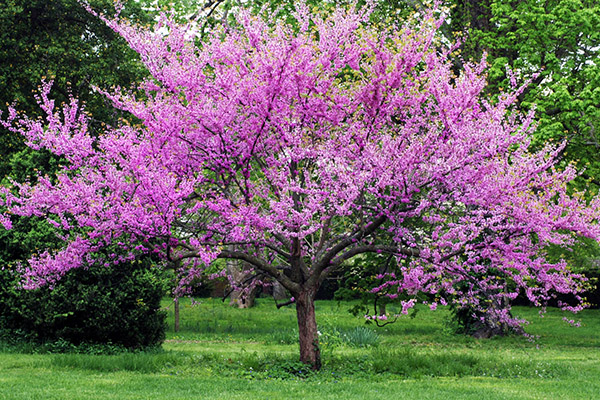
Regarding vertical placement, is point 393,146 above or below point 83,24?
below

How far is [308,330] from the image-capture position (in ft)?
38.0

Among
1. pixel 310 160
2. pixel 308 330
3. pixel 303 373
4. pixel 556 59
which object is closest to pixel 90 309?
pixel 308 330

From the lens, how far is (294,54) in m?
10.0

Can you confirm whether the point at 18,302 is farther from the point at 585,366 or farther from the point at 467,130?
the point at 585,366

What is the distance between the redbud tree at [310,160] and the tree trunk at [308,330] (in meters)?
0.87

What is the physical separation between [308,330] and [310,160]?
308 cm

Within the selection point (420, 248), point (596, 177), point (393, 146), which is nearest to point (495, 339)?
point (596, 177)

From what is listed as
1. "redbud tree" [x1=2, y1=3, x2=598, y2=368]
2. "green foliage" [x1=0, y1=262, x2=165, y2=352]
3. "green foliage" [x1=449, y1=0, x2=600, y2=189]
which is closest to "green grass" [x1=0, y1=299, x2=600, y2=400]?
"green foliage" [x1=0, y1=262, x2=165, y2=352]

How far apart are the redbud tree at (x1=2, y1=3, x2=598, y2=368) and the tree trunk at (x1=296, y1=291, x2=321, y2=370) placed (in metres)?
0.87

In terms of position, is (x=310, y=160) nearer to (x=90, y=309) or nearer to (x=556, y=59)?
(x=90, y=309)

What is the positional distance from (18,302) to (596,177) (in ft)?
54.5

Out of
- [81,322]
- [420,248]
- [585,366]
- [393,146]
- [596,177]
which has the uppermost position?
[596,177]

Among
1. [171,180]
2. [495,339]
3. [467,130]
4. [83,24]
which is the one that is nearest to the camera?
[171,180]

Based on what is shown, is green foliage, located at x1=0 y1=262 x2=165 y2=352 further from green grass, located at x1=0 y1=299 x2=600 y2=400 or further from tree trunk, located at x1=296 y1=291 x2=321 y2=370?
tree trunk, located at x1=296 y1=291 x2=321 y2=370
